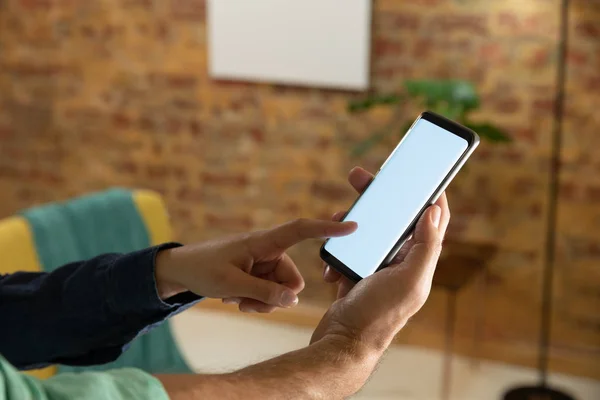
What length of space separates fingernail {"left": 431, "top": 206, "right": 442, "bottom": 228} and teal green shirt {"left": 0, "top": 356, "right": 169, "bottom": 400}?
16.8 inches

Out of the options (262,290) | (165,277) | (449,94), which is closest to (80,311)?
(165,277)

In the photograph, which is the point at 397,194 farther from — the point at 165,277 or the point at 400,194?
the point at 165,277

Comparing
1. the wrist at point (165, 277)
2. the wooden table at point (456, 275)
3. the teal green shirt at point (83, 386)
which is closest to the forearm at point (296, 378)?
the teal green shirt at point (83, 386)

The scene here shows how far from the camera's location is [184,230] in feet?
11.9

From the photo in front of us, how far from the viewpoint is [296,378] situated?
0.89 meters

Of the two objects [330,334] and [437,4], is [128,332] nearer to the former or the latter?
[330,334]

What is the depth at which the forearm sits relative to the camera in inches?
32.0

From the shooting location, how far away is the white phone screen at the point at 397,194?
109 cm

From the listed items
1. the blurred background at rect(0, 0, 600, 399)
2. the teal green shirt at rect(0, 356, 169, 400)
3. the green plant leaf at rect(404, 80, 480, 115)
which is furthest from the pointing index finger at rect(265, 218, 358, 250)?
the green plant leaf at rect(404, 80, 480, 115)

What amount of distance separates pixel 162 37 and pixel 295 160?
80 cm

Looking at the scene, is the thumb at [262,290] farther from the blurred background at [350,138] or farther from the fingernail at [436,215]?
the blurred background at [350,138]

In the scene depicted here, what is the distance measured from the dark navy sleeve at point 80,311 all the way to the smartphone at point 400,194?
242 millimetres

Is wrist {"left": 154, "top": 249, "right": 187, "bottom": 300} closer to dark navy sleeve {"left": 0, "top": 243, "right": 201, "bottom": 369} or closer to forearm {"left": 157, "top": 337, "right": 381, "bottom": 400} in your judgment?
dark navy sleeve {"left": 0, "top": 243, "right": 201, "bottom": 369}

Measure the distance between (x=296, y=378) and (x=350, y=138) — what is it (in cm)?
235
